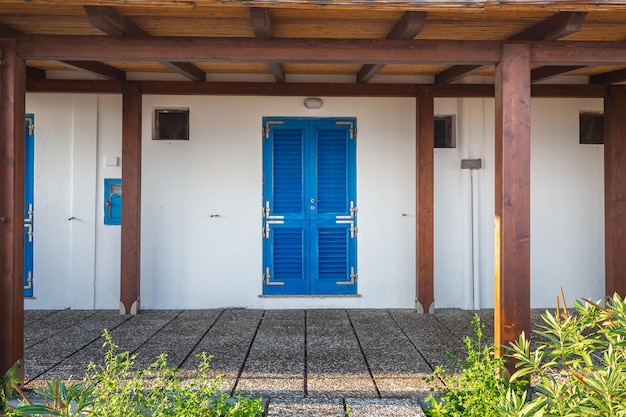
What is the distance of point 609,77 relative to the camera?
554 cm

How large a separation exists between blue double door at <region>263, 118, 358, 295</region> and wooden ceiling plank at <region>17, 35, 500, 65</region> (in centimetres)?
234

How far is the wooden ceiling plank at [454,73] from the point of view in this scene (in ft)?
15.4

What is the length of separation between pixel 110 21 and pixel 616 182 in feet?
17.4

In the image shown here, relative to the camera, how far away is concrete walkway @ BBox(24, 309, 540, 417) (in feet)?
10.8

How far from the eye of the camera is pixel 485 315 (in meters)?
5.56

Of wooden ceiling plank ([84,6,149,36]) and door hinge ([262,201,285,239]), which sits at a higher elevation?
wooden ceiling plank ([84,6,149,36])

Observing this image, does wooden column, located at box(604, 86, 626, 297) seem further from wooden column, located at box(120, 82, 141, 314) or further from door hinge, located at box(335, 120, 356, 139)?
wooden column, located at box(120, 82, 141, 314)

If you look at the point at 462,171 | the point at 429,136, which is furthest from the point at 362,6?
the point at 462,171

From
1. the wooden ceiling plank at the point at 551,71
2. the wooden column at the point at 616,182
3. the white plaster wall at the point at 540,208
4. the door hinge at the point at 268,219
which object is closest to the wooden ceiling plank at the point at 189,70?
the door hinge at the point at 268,219

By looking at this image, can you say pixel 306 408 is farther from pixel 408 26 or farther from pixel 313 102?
pixel 313 102

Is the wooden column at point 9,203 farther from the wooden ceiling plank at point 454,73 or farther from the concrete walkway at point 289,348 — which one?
the wooden ceiling plank at point 454,73

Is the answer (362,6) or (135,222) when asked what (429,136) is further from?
(135,222)

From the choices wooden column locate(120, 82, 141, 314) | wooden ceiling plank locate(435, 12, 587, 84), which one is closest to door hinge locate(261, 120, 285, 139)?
wooden column locate(120, 82, 141, 314)

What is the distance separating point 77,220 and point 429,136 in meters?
4.02
